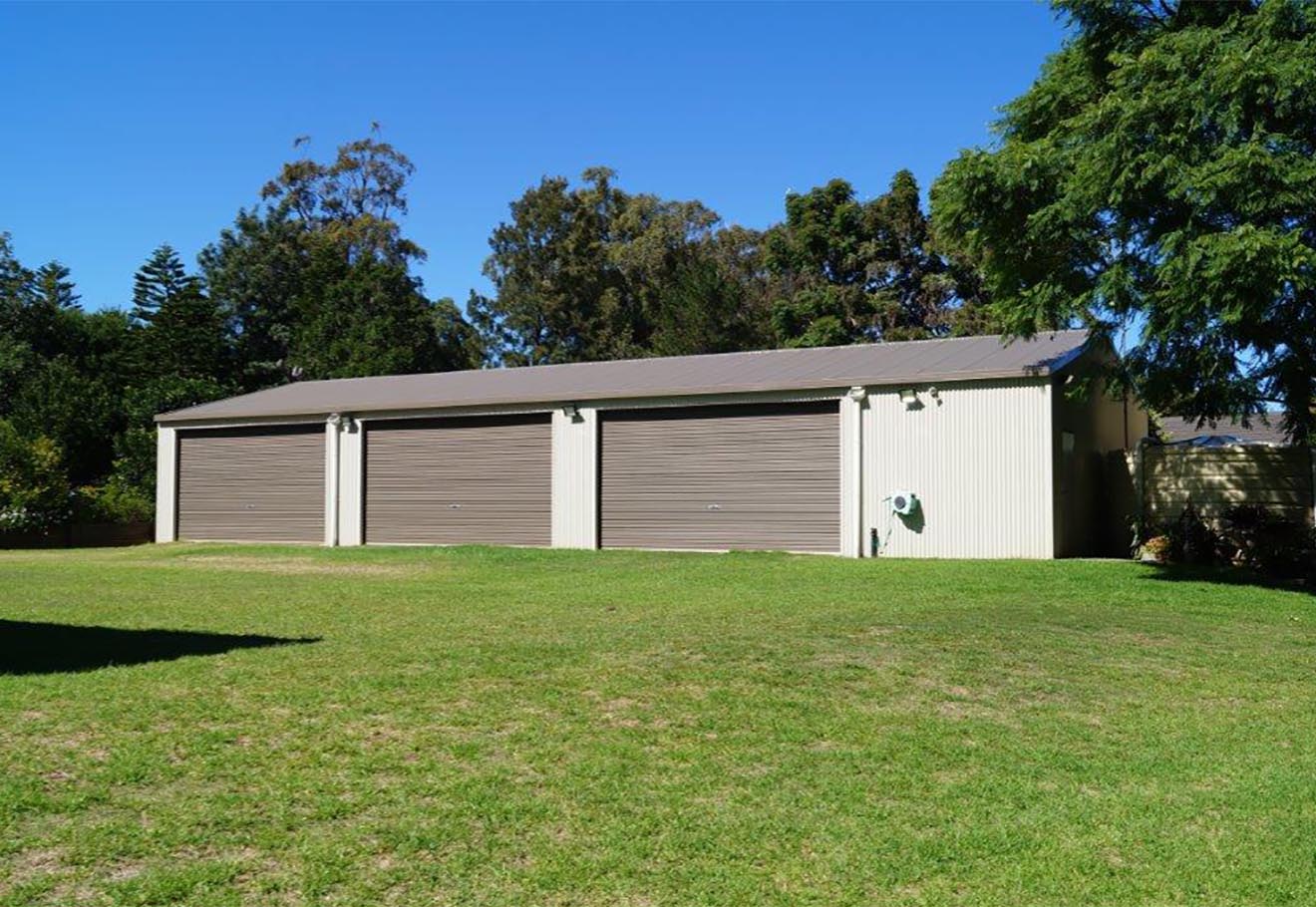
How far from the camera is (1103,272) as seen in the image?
14.5 meters

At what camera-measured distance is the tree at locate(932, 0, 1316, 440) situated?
12.9 metres

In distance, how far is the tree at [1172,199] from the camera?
42.3 ft

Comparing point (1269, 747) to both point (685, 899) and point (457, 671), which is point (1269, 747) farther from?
point (457, 671)

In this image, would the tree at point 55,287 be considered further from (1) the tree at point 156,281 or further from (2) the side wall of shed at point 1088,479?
(2) the side wall of shed at point 1088,479

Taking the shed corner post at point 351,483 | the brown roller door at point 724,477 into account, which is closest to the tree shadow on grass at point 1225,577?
the brown roller door at point 724,477

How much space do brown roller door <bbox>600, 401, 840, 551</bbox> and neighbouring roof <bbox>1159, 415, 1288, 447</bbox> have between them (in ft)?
19.6

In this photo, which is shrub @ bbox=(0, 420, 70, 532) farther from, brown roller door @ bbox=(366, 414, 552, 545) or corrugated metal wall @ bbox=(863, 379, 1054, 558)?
corrugated metal wall @ bbox=(863, 379, 1054, 558)

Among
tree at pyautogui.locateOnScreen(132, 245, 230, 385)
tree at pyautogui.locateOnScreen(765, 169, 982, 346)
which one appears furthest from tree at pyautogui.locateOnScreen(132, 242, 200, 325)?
tree at pyautogui.locateOnScreen(765, 169, 982, 346)

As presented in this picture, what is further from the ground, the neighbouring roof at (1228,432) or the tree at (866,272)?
the tree at (866,272)

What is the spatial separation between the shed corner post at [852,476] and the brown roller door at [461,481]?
5976mm

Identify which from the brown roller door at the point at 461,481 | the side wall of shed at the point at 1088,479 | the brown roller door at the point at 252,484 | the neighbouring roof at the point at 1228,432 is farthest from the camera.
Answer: the brown roller door at the point at 252,484

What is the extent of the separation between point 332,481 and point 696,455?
8.51m

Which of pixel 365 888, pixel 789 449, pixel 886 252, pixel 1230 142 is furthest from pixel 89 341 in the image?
pixel 365 888

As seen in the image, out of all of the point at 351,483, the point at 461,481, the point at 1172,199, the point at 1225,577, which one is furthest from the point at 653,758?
the point at 351,483
